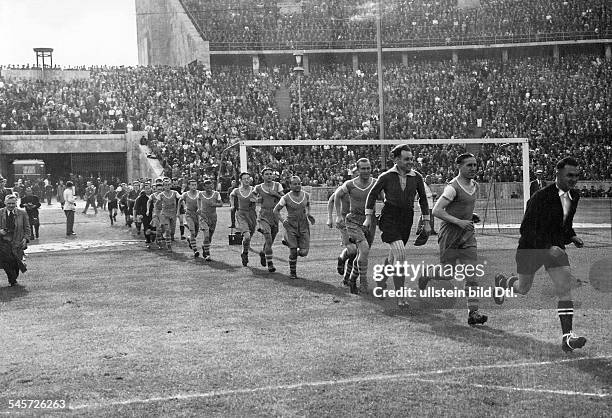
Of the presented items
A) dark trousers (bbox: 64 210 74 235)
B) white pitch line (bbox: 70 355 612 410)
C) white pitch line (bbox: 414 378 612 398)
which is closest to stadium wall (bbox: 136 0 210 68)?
dark trousers (bbox: 64 210 74 235)

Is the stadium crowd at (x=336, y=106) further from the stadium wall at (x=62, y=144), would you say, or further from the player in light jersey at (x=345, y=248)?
the player in light jersey at (x=345, y=248)

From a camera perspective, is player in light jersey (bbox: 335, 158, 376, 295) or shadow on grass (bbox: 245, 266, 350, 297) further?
shadow on grass (bbox: 245, 266, 350, 297)

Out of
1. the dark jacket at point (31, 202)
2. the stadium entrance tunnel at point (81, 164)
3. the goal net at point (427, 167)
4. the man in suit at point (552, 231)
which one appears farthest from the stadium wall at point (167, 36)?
the man in suit at point (552, 231)

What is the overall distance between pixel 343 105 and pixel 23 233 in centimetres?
3319

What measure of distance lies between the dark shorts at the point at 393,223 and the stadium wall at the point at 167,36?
46203 millimetres

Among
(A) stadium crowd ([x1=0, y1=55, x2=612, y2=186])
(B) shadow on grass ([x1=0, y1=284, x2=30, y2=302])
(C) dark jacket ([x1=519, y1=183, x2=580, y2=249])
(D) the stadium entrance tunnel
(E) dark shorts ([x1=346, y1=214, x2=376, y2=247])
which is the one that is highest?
(A) stadium crowd ([x1=0, y1=55, x2=612, y2=186])

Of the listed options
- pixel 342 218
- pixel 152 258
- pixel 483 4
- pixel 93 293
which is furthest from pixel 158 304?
pixel 483 4

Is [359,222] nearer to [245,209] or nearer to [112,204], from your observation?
[245,209]

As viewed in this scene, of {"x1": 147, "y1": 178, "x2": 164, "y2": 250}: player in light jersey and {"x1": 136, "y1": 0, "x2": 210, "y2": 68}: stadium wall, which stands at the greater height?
{"x1": 136, "y1": 0, "x2": 210, "y2": 68}: stadium wall

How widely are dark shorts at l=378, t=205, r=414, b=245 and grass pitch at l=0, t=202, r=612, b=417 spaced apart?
0.92 meters

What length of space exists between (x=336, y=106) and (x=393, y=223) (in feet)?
120

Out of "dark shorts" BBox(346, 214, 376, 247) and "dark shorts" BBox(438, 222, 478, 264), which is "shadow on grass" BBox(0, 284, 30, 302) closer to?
"dark shorts" BBox(346, 214, 376, 247)

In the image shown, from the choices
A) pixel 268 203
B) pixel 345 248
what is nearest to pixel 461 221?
pixel 345 248

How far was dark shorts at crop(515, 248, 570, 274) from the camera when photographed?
834 centimetres
